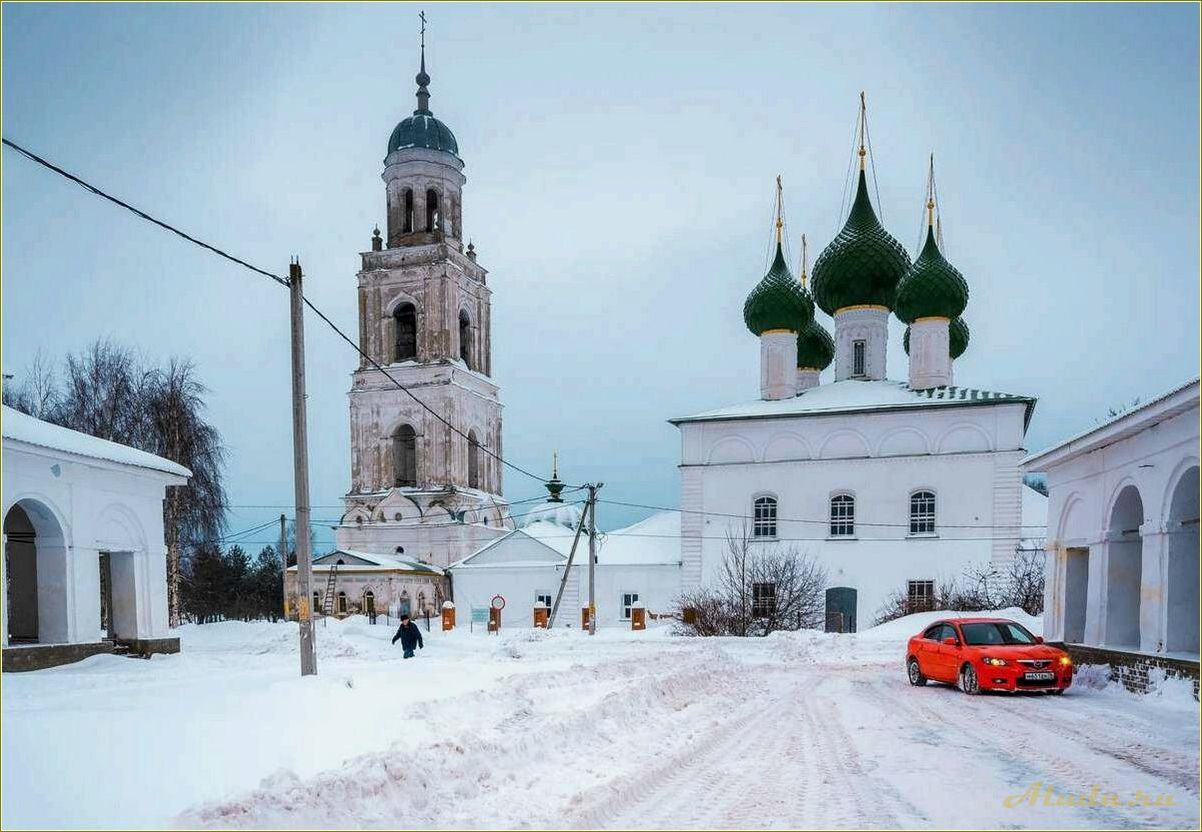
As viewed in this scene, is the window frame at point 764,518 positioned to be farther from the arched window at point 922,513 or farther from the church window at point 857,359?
the church window at point 857,359

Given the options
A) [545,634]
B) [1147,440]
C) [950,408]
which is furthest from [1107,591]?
[950,408]

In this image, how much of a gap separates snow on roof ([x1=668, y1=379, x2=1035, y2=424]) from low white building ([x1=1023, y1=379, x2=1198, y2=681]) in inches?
603

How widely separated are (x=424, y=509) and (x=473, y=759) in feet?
131

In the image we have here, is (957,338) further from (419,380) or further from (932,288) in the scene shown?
(419,380)

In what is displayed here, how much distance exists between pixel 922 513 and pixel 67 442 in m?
27.8

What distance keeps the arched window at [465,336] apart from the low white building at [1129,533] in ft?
122

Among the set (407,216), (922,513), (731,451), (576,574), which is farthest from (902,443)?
(407,216)

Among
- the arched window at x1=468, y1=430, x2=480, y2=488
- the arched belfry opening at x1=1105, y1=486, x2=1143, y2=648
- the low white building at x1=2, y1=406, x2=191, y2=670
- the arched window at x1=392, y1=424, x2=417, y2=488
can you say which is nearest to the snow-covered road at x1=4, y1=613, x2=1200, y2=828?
the arched belfry opening at x1=1105, y1=486, x2=1143, y2=648

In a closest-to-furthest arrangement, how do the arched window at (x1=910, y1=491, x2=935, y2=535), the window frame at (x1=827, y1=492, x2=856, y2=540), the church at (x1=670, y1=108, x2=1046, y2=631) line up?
the church at (x1=670, y1=108, x2=1046, y2=631)
the arched window at (x1=910, y1=491, x2=935, y2=535)
the window frame at (x1=827, y1=492, x2=856, y2=540)

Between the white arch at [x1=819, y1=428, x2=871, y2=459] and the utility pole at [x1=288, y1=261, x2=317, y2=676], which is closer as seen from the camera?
the utility pole at [x1=288, y1=261, x2=317, y2=676]

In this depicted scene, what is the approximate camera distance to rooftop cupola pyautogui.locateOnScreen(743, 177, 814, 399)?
3606cm

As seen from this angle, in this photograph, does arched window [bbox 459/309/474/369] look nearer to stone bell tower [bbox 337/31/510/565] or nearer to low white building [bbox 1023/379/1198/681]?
stone bell tower [bbox 337/31/510/565]

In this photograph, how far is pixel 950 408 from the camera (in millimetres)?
32188

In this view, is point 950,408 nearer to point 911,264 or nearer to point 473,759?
point 911,264
